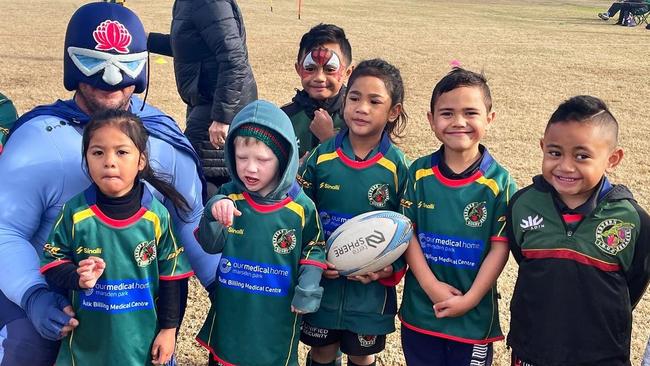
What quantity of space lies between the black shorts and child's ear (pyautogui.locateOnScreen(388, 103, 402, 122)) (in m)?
1.19

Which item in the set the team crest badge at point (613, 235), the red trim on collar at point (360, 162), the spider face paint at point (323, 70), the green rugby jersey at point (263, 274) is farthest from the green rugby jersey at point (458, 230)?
the spider face paint at point (323, 70)

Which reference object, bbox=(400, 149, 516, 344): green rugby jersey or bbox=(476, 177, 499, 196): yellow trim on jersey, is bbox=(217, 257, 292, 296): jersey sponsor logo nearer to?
bbox=(400, 149, 516, 344): green rugby jersey

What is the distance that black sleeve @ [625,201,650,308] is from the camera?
109 inches

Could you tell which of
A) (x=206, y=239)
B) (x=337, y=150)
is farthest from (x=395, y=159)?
(x=206, y=239)

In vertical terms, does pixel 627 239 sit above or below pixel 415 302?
above

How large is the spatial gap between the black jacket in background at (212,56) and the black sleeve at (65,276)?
1.94 m

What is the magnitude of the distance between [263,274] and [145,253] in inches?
22.7

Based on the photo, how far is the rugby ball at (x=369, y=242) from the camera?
3145mm

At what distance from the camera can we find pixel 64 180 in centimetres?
298

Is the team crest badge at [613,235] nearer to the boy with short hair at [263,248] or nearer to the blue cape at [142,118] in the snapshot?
the boy with short hair at [263,248]

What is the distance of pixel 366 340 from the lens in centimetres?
342

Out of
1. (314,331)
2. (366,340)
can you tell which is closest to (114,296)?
(314,331)

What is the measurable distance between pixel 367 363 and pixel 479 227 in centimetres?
106

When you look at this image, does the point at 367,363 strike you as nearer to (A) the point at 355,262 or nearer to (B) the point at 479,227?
(A) the point at 355,262
